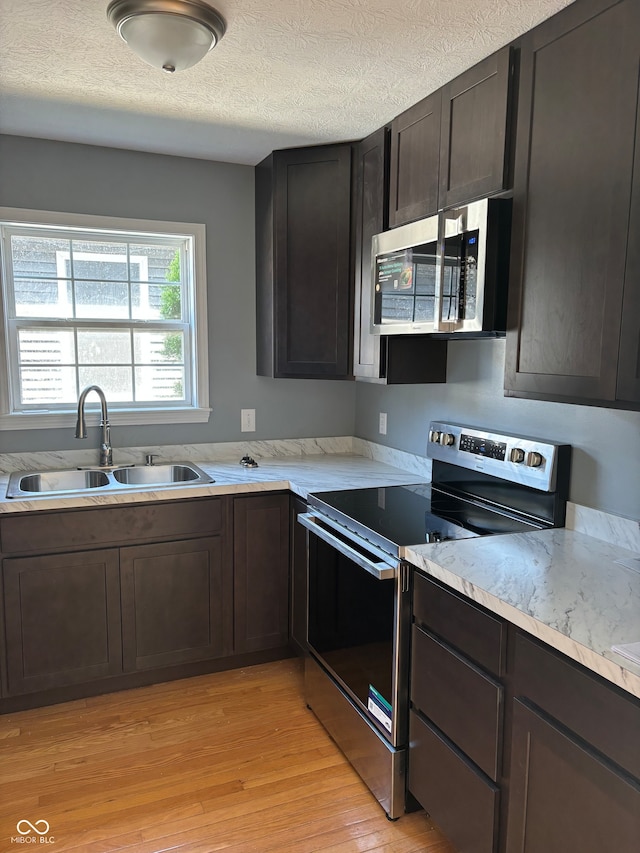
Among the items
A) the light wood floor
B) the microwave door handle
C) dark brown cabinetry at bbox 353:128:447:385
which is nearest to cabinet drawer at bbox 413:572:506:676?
the light wood floor

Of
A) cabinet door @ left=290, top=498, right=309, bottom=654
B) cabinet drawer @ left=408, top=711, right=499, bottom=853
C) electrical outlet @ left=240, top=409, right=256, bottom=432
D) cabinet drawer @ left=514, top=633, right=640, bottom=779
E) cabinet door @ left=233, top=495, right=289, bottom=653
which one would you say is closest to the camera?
cabinet drawer @ left=514, top=633, right=640, bottom=779

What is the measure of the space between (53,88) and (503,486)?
85.3 inches

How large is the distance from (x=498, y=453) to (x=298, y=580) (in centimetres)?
106

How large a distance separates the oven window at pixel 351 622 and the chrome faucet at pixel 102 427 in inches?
44.3

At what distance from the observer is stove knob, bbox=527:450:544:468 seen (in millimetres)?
2061

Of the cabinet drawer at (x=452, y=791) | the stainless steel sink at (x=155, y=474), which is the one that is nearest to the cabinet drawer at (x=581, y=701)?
the cabinet drawer at (x=452, y=791)

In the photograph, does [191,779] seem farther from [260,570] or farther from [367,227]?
[367,227]

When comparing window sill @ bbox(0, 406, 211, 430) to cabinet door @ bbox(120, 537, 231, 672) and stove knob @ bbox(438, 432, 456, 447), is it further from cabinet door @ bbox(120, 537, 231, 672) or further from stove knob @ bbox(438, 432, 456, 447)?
stove knob @ bbox(438, 432, 456, 447)

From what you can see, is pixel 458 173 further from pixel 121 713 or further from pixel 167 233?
pixel 121 713

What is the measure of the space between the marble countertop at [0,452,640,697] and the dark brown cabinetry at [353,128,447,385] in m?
0.65

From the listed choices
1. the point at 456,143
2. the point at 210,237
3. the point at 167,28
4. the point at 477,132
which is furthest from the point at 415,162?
the point at 210,237

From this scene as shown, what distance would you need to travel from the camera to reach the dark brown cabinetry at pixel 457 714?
1.53 m

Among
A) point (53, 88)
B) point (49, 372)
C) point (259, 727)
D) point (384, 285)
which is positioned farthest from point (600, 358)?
point (49, 372)

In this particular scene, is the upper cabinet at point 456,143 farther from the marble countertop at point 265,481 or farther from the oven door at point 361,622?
the oven door at point 361,622
